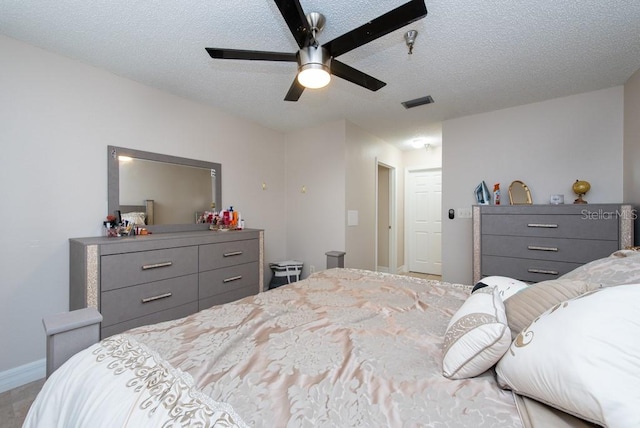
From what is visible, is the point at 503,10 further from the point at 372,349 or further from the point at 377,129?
the point at 377,129

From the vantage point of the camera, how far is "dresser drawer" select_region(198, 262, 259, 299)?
251 centimetres

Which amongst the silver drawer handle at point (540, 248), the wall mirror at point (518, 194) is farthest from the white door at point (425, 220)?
the silver drawer handle at point (540, 248)

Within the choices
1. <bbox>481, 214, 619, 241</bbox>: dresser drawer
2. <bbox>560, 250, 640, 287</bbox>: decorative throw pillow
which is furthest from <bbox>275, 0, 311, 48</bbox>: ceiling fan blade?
<bbox>481, 214, 619, 241</bbox>: dresser drawer

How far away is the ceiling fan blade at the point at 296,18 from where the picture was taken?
1.20 metres

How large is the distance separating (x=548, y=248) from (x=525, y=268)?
259 millimetres

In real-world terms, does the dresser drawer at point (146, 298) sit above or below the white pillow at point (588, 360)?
below

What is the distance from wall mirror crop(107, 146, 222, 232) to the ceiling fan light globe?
73.6 inches

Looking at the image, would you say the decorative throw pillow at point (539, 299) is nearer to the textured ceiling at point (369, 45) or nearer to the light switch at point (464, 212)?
the textured ceiling at point (369, 45)

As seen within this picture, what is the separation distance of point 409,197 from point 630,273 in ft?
14.3

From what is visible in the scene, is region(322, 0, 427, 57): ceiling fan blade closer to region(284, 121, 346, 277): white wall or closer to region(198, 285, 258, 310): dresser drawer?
region(284, 121, 346, 277): white wall

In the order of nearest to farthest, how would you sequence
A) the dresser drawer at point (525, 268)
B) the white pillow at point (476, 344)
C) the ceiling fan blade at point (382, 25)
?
the white pillow at point (476, 344), the ceiling fan blade at point (382, 25), the dresser drawer at point (525, 268)

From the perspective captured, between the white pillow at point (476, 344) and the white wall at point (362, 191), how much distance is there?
8.71 ft

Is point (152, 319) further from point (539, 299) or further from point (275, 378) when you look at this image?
point (539, 299)

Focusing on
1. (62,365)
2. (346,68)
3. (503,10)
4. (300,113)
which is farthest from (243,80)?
(62,365)
